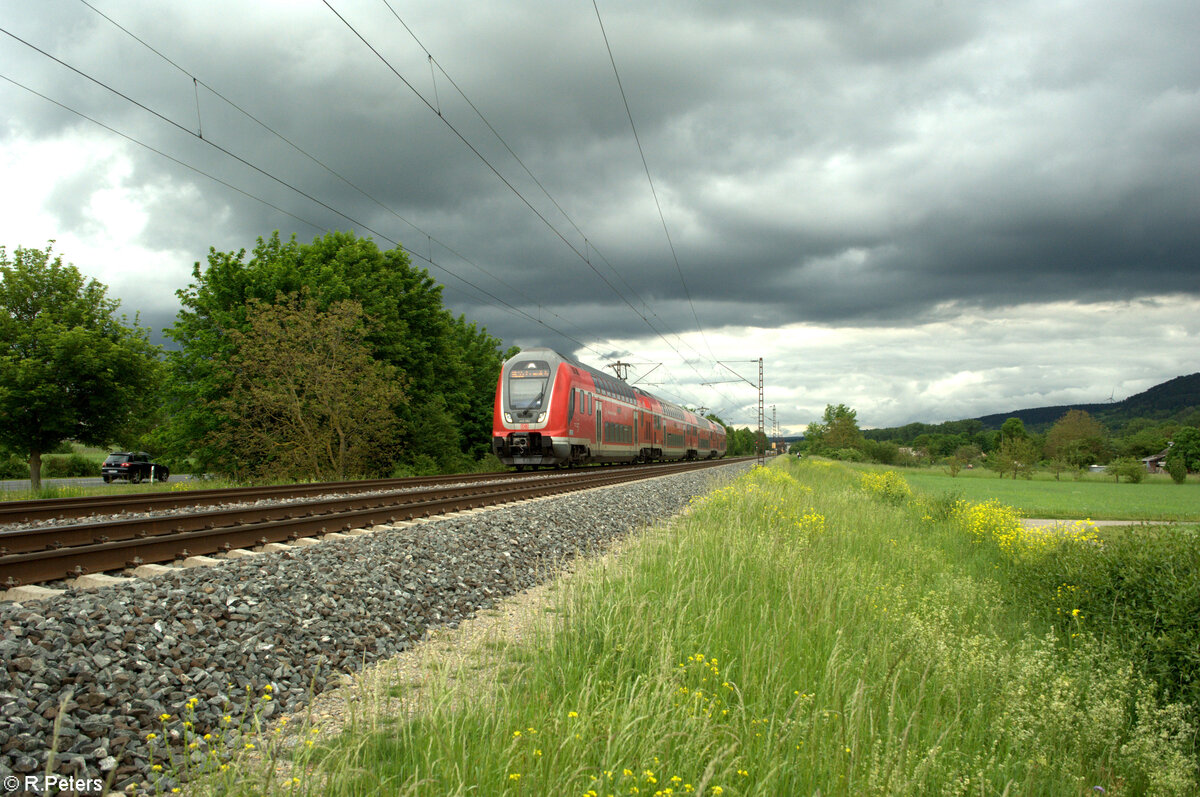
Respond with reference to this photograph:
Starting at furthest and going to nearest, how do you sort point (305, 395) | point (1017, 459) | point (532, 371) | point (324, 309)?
point (1017, 459) → point (324, 309) → point (532, 371) → point (305, 395)

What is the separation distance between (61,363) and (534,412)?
18251 millimetres

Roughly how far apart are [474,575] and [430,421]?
1110 inches

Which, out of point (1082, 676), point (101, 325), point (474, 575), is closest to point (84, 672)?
point (474, 575)

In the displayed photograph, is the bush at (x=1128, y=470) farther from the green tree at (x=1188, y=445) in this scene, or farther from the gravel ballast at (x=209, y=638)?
the gravel ballast at (x=209, y=638)

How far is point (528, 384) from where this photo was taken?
1004 inches

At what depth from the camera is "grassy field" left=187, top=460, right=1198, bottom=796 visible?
2.61 metres

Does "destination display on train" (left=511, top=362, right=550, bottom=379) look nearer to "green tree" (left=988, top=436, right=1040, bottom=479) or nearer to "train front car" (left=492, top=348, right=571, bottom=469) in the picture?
"train front car" (left=492, top=348, right=571, bottom=469)

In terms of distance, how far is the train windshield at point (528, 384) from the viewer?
82.4ft

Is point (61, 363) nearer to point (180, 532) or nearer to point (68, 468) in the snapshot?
point (180, 532)

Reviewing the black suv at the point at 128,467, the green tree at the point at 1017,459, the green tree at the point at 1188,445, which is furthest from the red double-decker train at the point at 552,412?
the green tree at the point at 1188,445

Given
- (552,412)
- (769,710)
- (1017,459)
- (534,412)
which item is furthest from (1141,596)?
(1017,459)

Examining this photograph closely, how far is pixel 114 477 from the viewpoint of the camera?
129 feet

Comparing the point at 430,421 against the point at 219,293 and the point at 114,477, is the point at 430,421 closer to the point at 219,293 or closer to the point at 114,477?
the point at 219,293

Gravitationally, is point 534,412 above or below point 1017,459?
above
